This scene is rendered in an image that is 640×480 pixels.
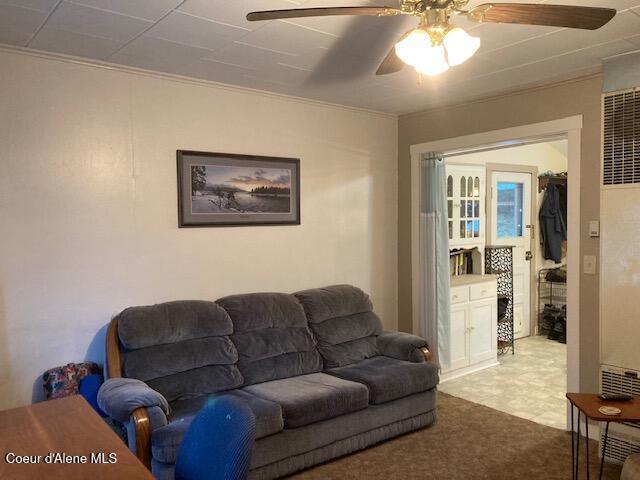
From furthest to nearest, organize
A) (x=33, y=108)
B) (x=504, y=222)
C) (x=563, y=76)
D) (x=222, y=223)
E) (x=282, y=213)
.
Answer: (x=504, y=222) < (x=282, y=213) < (x=222, y=223) < (x=563, y=76) < (x=33, y=108)

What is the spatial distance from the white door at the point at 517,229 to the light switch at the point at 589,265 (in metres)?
2.58

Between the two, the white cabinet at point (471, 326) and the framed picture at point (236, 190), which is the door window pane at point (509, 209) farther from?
the framed picture at point (236, 190)

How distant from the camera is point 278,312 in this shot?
3.82 meters

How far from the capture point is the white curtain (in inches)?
185

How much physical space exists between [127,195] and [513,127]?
3.02 m

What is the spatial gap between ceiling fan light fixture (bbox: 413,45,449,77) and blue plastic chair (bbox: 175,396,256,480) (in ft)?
4.65

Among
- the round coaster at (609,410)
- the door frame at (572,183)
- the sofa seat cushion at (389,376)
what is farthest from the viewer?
the door frame at (572,183)

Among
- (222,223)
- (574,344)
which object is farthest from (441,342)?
(222,223)

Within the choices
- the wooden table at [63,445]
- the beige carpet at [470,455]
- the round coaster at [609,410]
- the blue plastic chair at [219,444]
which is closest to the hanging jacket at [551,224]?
the beige carpet at [470,455]

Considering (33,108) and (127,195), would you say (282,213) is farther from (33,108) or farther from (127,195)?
(33,108)

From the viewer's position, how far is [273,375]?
3545 millimetres

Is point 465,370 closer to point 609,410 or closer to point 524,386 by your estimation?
point 524,386

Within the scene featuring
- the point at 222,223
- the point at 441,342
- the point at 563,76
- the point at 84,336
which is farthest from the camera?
the point at 441,342

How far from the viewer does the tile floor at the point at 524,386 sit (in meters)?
4.09
